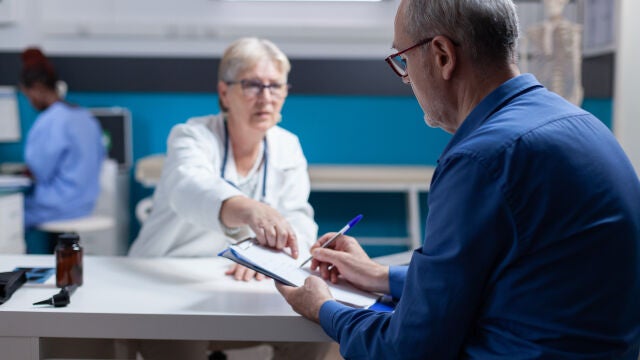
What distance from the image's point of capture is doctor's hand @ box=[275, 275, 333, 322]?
4.31ft

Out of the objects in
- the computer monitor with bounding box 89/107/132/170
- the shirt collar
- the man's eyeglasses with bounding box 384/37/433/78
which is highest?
the man's eyeglasses with bounding box 384/37/433/78

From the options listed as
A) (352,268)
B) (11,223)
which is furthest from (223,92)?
(11,223)

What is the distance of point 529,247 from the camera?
943 millimetres

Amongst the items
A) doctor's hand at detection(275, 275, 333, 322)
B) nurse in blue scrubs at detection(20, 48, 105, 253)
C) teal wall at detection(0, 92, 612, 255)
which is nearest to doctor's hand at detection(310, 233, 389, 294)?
doctor's hand at detection(275, 275, 333, 322)

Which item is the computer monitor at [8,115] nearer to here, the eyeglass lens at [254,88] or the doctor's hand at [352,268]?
the eyeglass lens at [254,88]

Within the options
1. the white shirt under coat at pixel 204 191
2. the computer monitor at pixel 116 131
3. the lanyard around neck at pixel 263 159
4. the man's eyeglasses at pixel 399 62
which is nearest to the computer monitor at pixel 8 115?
the computer monitor at pixel 116 131

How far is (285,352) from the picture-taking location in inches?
A: 71.8

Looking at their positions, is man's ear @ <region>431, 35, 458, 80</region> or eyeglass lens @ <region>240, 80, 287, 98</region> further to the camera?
eyeglass lens @ <region>240, 80, 287, 98</region>

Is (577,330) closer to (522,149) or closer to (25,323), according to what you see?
(522,149)

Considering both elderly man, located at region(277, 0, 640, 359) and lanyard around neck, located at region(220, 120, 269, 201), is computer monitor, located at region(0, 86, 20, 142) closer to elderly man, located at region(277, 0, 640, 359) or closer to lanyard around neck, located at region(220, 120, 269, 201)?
lanyard around neck, located at region(220, 120, 269, 201)

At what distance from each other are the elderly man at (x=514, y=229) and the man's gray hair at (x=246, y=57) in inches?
43.0

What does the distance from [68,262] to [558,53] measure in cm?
308

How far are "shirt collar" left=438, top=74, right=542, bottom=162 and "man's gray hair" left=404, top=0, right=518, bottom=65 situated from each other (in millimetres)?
42

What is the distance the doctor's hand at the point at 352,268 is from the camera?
4.80 ft
